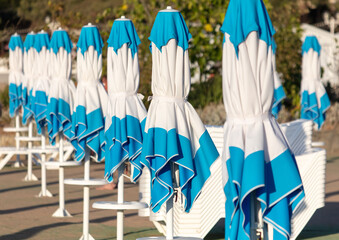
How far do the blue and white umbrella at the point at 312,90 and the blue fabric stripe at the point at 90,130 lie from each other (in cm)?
728

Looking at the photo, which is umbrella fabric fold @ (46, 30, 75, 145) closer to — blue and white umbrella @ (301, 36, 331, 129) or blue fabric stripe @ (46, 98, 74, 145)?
blue fabric stripe @ (46, 98, 74, 145)

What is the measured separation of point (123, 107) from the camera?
28.0ft

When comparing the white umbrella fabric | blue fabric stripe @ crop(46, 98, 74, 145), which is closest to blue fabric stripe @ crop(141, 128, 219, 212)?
the white umbrella fabric

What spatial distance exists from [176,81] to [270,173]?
6.19 ft

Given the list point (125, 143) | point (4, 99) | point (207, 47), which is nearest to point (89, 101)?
point (125, 143)

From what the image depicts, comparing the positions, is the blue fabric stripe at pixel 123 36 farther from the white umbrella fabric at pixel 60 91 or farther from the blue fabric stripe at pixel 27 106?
the blue fabric stripe at pixel 27 106

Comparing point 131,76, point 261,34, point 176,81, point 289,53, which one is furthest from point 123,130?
point 289,53

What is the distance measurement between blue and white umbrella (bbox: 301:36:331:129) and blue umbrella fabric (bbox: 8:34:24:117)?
18.2ft

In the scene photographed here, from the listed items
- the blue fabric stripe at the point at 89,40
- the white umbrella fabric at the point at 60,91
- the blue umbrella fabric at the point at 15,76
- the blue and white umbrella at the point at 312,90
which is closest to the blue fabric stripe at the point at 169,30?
the blue fabric stripe at the point at 89,40

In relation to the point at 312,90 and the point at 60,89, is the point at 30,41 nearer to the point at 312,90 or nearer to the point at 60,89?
the point at 60,89

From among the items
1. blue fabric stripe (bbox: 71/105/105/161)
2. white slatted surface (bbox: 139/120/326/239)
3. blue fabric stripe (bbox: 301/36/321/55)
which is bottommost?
white slatted surface (bbox: 139/120/326/239)

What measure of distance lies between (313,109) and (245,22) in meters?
10.7

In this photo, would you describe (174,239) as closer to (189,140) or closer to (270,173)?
(189,140)

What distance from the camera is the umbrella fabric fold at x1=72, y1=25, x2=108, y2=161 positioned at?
32.0 ft
